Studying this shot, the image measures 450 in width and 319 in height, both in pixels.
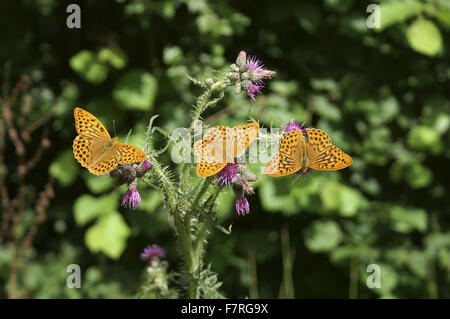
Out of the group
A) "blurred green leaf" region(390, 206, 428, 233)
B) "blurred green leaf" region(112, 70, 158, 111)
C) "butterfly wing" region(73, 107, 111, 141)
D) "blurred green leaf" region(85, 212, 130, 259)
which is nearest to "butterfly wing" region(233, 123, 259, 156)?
"butterfly wing" region(73, 107, 111, 141)

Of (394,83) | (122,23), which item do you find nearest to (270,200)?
Result: (394,83)

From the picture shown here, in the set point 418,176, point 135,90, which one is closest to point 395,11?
point 418,176

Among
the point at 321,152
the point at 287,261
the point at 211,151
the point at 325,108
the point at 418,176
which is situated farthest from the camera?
the point at 287,261

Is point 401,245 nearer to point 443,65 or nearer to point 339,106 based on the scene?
point 339,106

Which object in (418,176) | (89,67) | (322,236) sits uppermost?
(89,67)

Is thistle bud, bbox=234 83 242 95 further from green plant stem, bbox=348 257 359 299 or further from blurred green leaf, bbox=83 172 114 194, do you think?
green plant stem, bbox=348 257 359 299

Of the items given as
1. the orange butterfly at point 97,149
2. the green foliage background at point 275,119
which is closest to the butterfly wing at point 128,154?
the orange butterfly at point 97,149

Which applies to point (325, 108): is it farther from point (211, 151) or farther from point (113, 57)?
point (211, 151)
